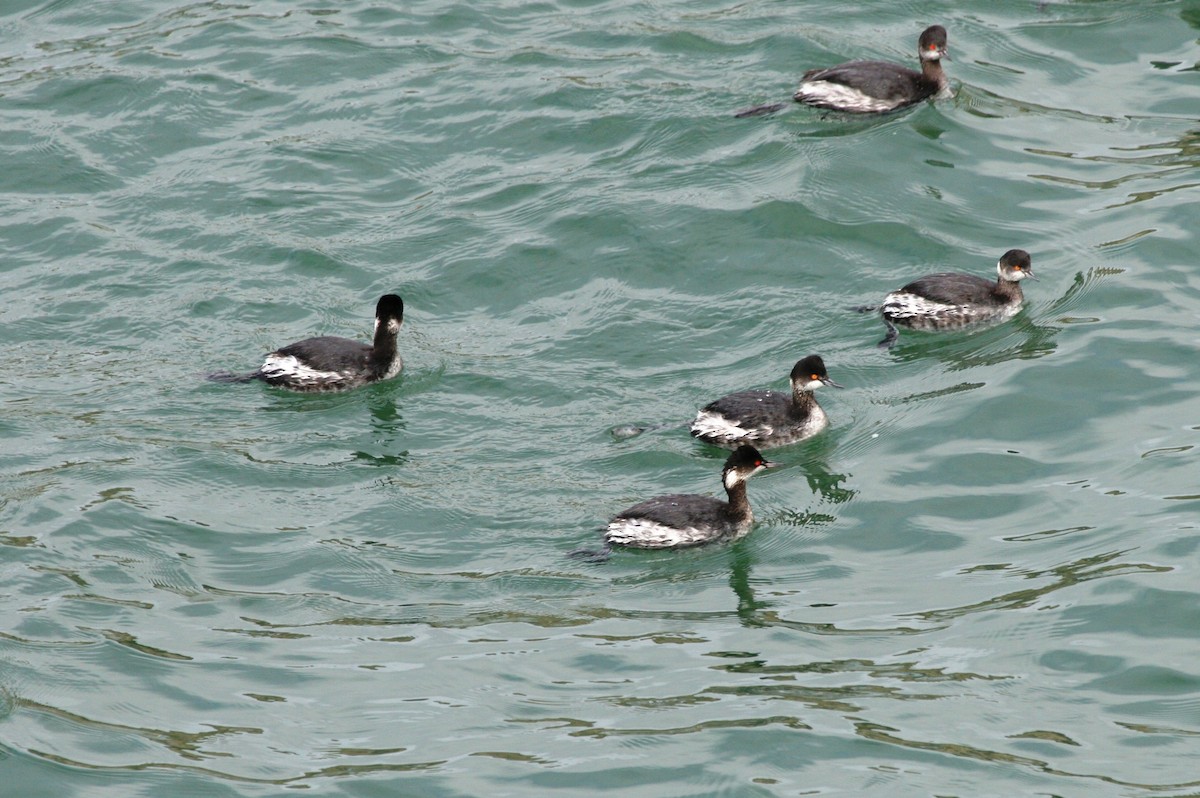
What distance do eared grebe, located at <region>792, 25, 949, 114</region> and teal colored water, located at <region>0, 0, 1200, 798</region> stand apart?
11.6 inches

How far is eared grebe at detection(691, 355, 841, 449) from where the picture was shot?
13.5m

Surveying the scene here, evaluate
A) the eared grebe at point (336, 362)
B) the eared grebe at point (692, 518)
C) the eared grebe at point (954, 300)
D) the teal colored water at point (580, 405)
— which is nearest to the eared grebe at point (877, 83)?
the teal colored water at point (580, 405)

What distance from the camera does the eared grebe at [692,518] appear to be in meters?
12.0

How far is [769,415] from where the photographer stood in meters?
13.6

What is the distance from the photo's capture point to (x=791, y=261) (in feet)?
53.3

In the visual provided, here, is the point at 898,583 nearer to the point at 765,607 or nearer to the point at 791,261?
the point at 765,607

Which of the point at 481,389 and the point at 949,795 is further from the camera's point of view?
the point at 481,389

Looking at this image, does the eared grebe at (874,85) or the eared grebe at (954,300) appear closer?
the eared grebe at (954,300)

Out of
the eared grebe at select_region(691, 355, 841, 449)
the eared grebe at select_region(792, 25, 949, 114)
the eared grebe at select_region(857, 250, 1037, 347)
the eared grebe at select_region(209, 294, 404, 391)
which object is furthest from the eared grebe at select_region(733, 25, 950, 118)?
the eared grebe at select_region(209, 294, 404, 391)

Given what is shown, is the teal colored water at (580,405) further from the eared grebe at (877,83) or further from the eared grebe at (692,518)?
the eared grebe at (877,83)

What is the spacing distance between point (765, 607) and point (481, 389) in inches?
167

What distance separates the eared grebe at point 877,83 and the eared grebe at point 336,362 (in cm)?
578

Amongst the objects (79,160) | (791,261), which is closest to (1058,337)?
(791,261)

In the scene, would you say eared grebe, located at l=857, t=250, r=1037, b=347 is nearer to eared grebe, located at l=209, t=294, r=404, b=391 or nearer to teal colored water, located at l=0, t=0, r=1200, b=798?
teal colored water, located at l=0, t=0, r=1200, b=798
